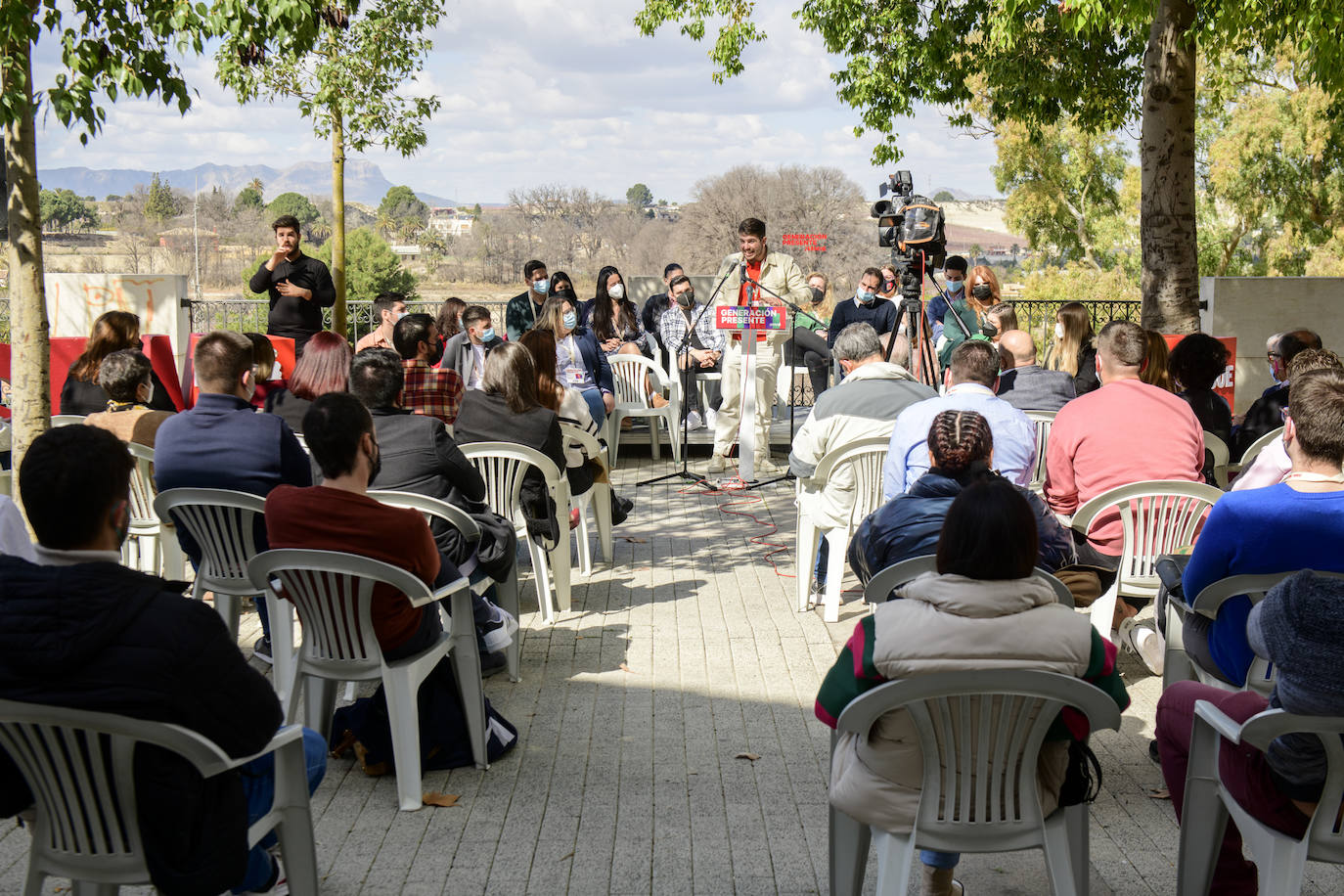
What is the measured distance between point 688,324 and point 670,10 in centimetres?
704

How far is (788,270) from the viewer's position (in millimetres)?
9898

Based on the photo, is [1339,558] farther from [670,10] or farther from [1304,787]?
[670,10]

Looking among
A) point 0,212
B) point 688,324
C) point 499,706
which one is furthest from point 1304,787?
point 688,324

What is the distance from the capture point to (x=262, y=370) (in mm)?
6234

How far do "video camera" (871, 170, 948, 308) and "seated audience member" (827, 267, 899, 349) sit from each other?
238 centimetres

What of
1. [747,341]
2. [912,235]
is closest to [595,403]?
[747,341]

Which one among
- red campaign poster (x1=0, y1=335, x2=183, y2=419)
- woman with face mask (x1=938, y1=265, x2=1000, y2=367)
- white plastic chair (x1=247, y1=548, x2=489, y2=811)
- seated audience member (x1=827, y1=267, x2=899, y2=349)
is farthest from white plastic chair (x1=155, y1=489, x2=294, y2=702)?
seated audience member (x1=827, y1=267, x2=899, y2=349)

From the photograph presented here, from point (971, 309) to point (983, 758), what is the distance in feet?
25.1

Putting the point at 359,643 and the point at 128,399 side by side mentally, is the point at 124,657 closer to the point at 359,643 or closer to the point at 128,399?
the point at 359,643

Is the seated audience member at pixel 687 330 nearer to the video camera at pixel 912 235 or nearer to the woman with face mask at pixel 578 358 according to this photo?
the woman with face mask at pixel 578 358

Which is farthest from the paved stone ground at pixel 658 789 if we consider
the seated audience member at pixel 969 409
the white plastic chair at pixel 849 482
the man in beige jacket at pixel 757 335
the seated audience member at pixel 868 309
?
the seated audience member at pixel 868 309

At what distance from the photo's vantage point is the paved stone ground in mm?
3396

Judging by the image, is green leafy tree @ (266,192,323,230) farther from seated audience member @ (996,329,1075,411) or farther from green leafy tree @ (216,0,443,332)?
seated audience member @ (996,329,1075,411)

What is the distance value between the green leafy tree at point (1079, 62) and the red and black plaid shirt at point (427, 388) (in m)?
5.32
